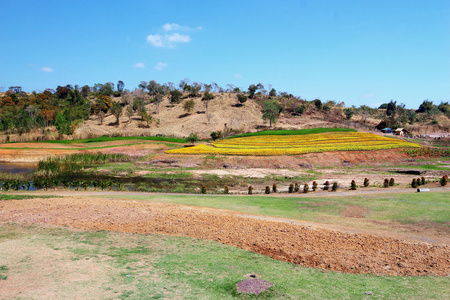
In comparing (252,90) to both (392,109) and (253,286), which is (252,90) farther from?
(253,286)

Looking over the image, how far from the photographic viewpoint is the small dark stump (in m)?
8.82

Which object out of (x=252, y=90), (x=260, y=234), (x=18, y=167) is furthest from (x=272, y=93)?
(x=260, y=234)

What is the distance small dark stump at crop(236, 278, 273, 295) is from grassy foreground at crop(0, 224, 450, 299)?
0.72ft

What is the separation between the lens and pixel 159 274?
32.0 feet

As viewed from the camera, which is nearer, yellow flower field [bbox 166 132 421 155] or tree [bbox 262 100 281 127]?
yellow flower field [bbox 166 132 421 155]

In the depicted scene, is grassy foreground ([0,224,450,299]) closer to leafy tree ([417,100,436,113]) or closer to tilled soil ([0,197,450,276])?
tilled soil ([0,197,450,276])

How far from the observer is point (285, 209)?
21109 mm

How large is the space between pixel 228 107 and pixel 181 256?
367 feet

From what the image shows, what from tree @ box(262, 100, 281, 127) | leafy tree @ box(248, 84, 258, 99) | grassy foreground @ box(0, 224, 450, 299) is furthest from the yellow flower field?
leafy tree @ box(248, 84, 258, 99)

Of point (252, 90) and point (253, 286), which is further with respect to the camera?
point (252, 90)

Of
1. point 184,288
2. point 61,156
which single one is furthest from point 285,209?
point 61,156

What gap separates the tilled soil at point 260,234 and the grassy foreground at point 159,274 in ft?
2.64

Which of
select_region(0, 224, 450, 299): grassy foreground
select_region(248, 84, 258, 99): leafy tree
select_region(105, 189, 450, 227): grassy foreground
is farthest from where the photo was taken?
select_region(248, 84, 258, 99): leafy tree

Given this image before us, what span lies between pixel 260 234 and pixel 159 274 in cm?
581
